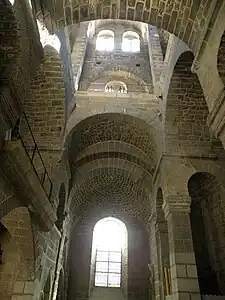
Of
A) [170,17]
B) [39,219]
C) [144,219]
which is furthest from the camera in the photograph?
[144,219]

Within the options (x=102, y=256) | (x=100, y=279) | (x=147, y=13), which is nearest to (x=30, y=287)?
(x=147, y=13)

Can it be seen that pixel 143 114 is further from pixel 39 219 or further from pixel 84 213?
pixel 84 213

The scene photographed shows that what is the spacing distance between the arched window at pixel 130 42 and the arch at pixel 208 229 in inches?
333

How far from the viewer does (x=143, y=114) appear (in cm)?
934

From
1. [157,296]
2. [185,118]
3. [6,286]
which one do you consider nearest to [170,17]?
[185,118]

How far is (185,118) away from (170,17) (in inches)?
159

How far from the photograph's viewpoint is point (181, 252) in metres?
6.84

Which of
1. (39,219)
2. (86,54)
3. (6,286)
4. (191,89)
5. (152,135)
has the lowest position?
(6,286)

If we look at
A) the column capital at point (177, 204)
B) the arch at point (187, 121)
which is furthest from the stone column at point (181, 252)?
the arch at point (187, 121)

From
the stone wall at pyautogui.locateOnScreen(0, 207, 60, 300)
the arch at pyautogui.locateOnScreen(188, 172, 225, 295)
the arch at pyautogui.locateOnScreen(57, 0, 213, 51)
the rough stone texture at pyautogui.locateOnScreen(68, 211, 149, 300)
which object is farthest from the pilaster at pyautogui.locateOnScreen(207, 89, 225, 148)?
the rough stone texture at pyautogui.locateOnScreen(68, 211, 149, 300)

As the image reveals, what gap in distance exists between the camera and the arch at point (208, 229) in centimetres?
904

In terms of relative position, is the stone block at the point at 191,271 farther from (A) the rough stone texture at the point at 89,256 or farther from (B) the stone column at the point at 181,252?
(A) the rough stone texture at the point at 89,256

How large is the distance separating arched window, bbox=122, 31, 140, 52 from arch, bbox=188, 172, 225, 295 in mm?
8470

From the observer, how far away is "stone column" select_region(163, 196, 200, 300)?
639 cm
